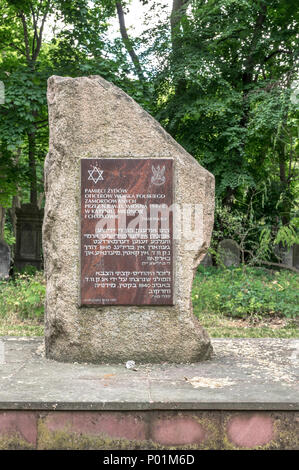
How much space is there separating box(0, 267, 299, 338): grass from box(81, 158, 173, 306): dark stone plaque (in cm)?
241

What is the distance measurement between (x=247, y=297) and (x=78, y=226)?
14.6 ft

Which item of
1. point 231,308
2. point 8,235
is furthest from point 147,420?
point 8,235

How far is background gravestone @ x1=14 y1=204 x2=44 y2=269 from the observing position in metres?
13.0

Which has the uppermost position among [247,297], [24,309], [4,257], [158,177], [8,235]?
[158,177]

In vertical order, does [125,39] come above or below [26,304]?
above

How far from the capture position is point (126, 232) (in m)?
4.90

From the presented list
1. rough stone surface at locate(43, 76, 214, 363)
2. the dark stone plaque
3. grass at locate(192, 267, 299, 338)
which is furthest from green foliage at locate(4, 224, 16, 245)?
the dark stone plaque

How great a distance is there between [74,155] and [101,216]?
0.64m

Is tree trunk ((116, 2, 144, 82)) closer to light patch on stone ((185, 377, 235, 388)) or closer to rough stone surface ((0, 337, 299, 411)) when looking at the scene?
rough stone surface ((0, 337, 299, 411))

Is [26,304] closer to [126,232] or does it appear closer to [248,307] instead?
[248,307]

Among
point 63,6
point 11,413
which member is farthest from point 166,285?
point 63,6

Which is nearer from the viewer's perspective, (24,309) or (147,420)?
(147,420)

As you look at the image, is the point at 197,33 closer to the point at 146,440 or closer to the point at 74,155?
the point at 74,155

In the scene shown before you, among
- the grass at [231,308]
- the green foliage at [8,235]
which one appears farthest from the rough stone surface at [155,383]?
the green foliage at [8,235]
